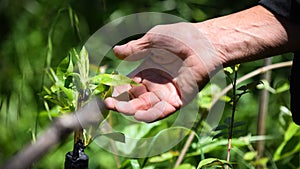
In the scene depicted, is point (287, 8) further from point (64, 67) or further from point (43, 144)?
point (43, 144)

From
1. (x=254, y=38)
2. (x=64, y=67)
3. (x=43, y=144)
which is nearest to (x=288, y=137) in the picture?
(x=254, y=38)

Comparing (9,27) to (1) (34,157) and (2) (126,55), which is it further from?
(1) (34,157)

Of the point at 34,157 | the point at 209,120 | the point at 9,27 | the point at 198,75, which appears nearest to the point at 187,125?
the point at 209,120

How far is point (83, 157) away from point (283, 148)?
94 cm

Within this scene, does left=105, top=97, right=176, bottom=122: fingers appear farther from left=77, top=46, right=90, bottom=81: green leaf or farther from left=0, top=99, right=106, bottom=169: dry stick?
left=0, top=99, right=106, bottom=169: dry stick

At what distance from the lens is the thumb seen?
43.2 inches

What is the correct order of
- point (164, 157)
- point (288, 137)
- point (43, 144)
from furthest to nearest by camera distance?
point (288, 137)
point (164, 157)
point (43, 144)

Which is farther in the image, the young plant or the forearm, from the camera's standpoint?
the forearm

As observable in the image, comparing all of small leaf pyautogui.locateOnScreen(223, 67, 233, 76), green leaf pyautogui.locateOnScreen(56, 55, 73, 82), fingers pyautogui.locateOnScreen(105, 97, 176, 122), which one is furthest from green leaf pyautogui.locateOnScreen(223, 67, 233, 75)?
green leaf pyautogui.locateOnScreen(56, 55, 73, 82)

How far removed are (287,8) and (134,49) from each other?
260mm

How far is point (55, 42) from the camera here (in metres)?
2.21

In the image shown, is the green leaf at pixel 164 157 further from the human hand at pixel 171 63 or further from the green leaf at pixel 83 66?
the green leaf at pixel 83 66

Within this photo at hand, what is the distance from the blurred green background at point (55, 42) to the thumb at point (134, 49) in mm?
741

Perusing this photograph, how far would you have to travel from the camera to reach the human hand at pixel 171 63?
1.09 m
